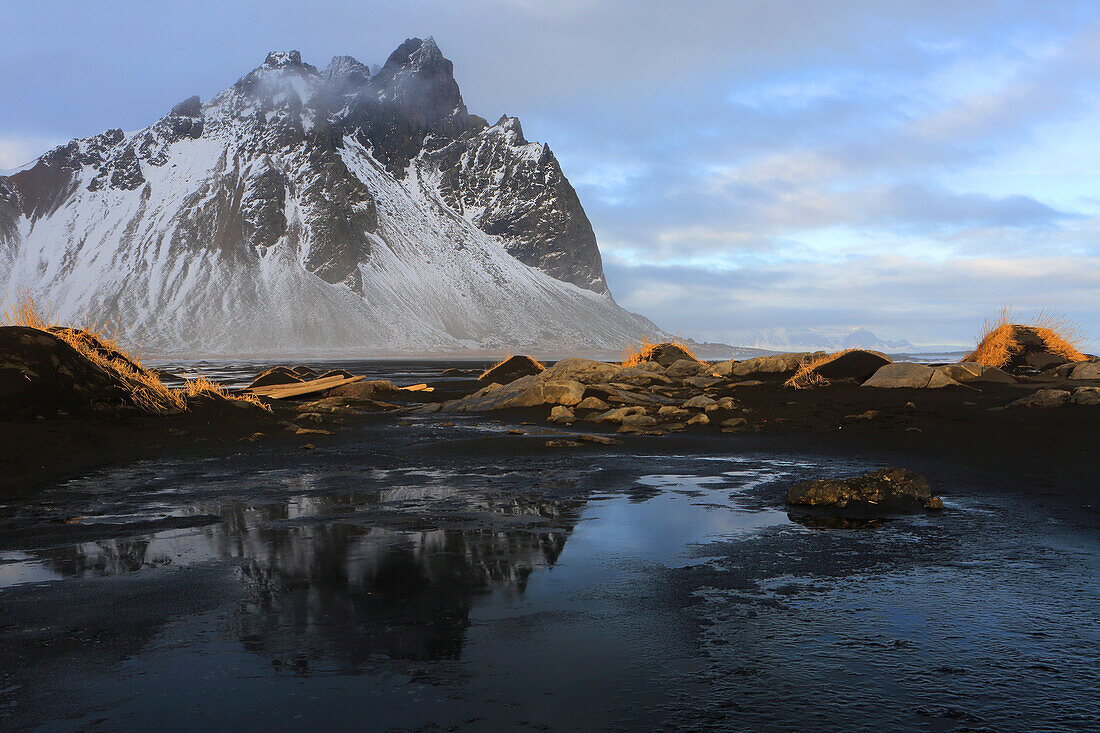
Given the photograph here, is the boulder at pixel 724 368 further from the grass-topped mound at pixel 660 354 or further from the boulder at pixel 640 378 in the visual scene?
the grass-topped mound at pixel 660 354

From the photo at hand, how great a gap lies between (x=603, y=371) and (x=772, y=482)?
13806 mm

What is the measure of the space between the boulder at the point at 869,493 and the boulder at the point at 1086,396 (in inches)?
359

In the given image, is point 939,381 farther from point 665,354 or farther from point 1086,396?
point 665,354

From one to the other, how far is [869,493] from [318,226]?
141 metres

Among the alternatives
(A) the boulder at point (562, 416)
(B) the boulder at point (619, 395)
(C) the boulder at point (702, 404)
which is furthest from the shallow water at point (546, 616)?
(B) the boulder at point (619, 395)

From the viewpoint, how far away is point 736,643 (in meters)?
4.11

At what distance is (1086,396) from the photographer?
15023mm

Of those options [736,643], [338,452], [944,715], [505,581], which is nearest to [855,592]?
[736,643]

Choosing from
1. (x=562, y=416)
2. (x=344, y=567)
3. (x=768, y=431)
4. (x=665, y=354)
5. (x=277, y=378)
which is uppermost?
(x=665, y=354)

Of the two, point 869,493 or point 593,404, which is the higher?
point 593,404

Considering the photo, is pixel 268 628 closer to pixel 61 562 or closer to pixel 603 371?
pixel 61 562

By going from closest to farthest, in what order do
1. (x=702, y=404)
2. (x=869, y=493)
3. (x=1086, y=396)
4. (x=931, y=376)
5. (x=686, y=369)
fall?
(x=869, y=493) → (x=1086, y=396) → (x=702, y=404) → (x=931, y=376) → (x=686, y=369)

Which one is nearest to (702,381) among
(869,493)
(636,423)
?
(636,423)

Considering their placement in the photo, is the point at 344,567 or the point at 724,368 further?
the point at 724,368
